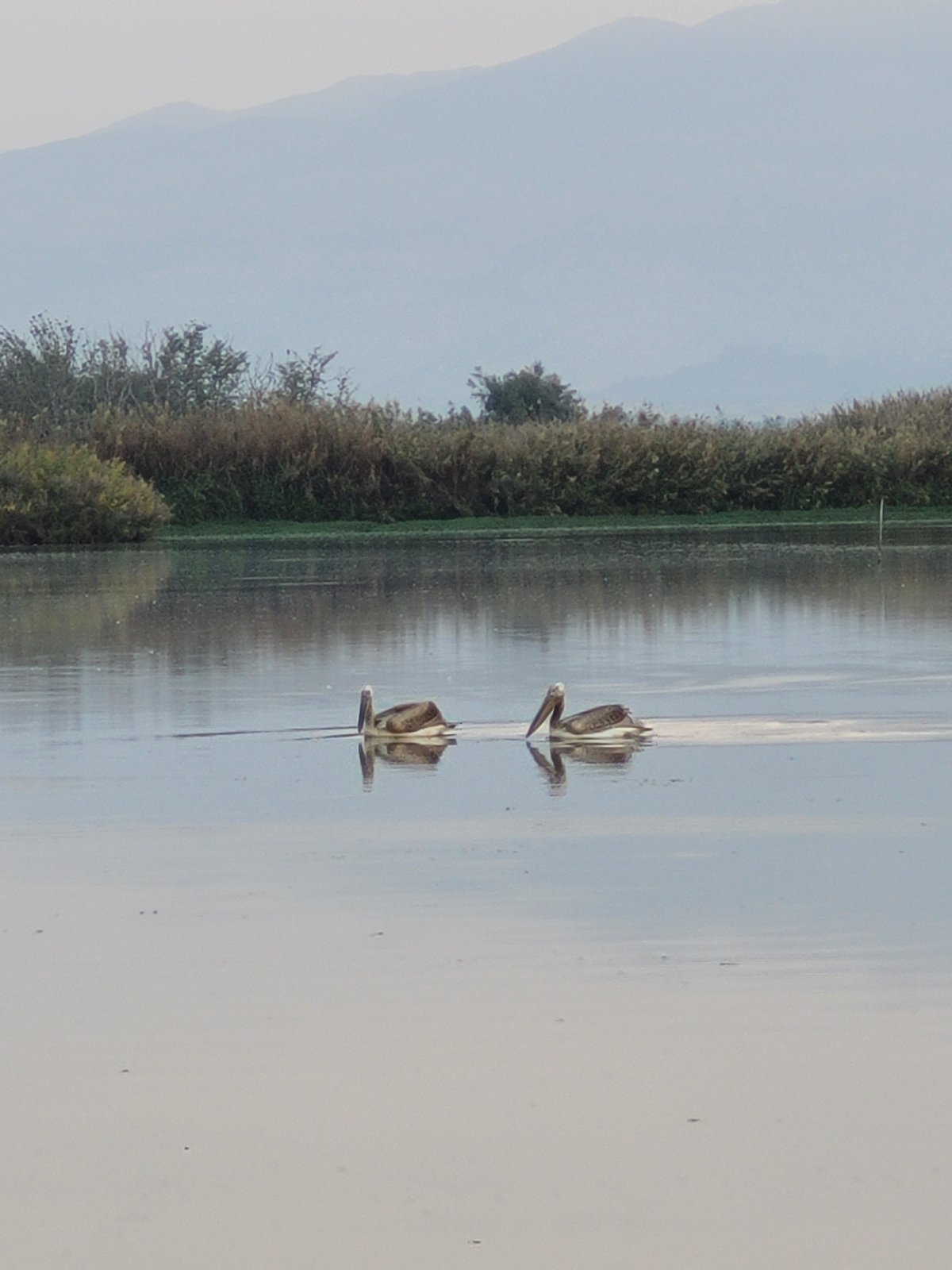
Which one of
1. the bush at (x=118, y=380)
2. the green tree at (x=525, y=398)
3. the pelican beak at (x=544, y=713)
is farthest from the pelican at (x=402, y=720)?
the green tree at (x=525, y=398)

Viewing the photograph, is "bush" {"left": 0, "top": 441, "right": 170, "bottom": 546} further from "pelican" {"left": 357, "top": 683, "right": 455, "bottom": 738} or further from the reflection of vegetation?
"pelican" {"left": 357, "top": 683, "right": 455, "bottom": 738}

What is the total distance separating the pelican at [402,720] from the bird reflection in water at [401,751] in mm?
44

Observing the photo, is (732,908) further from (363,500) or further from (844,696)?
(363,500)

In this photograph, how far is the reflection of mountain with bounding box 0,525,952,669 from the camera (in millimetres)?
21688

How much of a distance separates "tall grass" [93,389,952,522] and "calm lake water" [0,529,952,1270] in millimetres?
29982

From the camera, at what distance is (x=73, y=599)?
27.2 metres

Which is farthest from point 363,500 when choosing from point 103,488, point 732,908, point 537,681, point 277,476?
point 732,908

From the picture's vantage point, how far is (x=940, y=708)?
1492 centimetres

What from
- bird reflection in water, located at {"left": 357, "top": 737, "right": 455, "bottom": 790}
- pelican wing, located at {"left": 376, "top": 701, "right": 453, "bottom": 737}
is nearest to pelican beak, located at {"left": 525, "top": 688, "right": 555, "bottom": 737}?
bird reflection in water, located at {"left": 357, "top": 737, "right": 455, "bottom": 790}

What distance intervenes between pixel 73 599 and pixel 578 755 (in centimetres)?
1481

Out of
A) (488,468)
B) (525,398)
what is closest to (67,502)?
(488,468)

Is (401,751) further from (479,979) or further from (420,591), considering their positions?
(420,591)

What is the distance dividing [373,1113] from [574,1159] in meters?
0.61

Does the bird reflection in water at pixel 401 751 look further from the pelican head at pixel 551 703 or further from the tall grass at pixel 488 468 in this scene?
the tall grass at pixel 488 468
